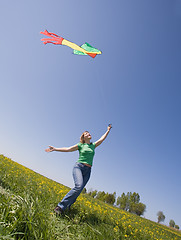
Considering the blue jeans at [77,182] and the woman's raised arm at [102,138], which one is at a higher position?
the woman's raised arm at [102,138]

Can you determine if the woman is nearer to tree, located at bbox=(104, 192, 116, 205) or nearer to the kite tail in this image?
the kite tail

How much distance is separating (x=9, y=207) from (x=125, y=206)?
300 ft

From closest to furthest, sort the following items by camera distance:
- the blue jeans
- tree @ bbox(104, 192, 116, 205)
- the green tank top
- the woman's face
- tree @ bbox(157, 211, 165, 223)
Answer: the blue jeans
the green tank top
the woman's face
tree @ bbox(104, 192, 116, 205)
tree @ bbox(157, 211, 165, 223)

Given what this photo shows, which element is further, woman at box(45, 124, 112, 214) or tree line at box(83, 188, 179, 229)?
tree line at box(83, 188, 179, 229)

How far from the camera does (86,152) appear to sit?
4.07 m

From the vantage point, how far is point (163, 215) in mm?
101312

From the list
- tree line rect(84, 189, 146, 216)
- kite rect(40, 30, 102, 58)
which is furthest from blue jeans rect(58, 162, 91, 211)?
tree line rect(84, 189, 146, 216)

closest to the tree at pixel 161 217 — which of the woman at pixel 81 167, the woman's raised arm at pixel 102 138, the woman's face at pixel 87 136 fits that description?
the woman's raised arm at pixel 102 138


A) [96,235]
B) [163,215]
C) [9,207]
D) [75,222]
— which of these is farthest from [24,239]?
[163,215]

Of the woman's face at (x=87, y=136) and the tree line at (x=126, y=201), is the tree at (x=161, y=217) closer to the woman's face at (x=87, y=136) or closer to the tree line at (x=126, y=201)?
the tree line at (x=126, y=201)

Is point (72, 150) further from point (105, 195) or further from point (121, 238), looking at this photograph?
point (105, 195)

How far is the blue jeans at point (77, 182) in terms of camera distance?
3480mm

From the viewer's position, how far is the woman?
349 centimetres

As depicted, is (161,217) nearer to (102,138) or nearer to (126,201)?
(126,201)
